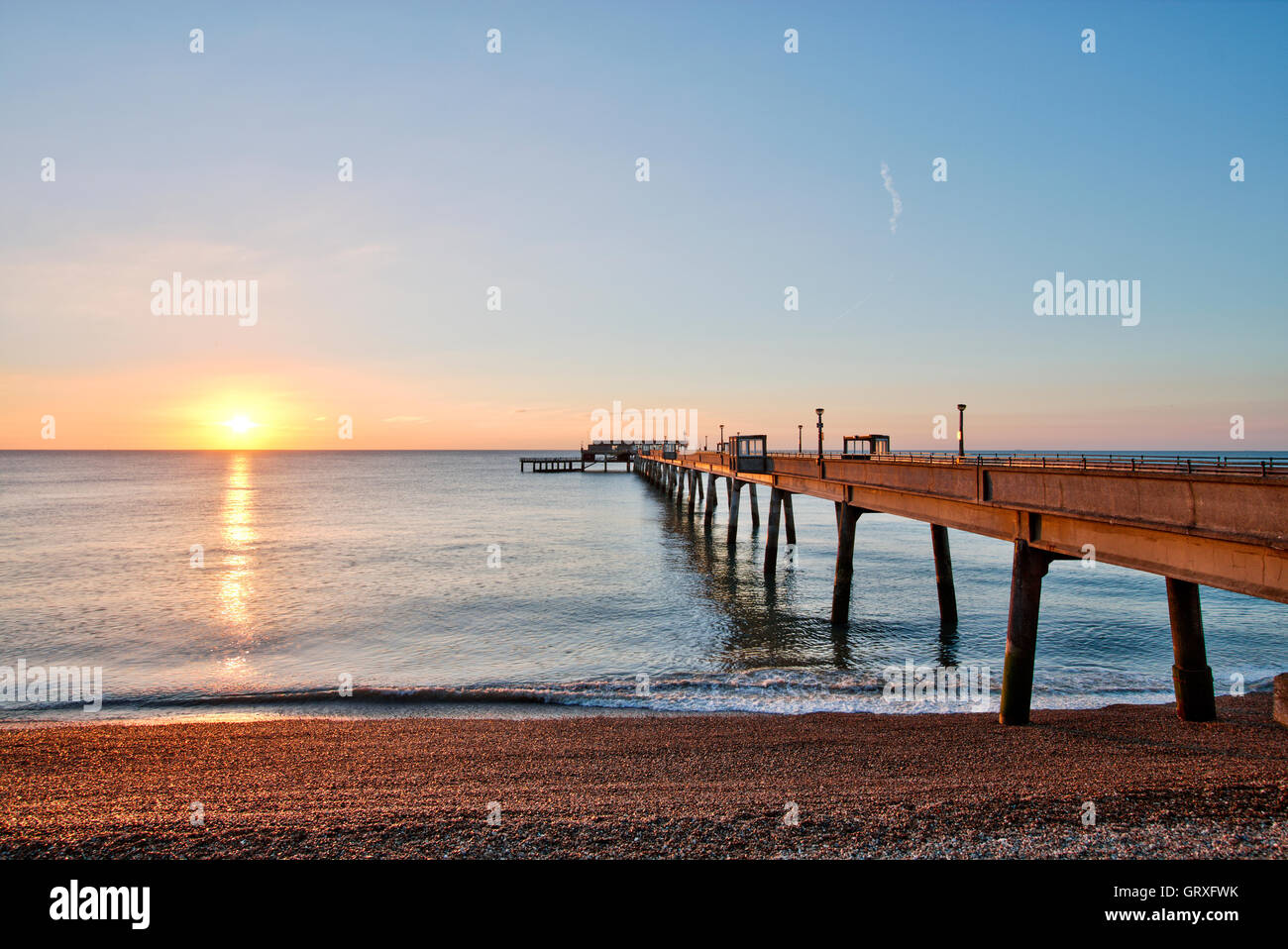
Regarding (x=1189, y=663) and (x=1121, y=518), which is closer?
(x=1121, y=518)

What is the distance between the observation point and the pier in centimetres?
831

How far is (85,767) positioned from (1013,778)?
12.8 meters

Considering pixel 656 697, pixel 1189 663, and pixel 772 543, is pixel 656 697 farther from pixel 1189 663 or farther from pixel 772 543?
pixel 772 543

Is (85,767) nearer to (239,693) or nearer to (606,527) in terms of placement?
(239,693)

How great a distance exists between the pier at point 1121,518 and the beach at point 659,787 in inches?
57.7

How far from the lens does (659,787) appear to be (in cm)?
902

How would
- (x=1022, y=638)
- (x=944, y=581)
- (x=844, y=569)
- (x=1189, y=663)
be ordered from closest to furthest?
(x=1189, y=663)
(x=1022, y=638)
(x=944, y=581)
(x=844, y=569)

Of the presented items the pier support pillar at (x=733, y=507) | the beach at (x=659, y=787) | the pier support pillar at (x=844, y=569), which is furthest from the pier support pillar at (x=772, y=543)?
the beach at (x=659, y=787)

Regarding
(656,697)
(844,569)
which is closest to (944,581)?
(844,569)

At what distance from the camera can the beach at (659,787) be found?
23.4ft

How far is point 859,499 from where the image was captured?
784 inches

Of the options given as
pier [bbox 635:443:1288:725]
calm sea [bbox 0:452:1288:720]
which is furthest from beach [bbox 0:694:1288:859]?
calm sea [bbox 0:452:1288:720]

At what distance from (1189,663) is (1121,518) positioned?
12.6 feet
